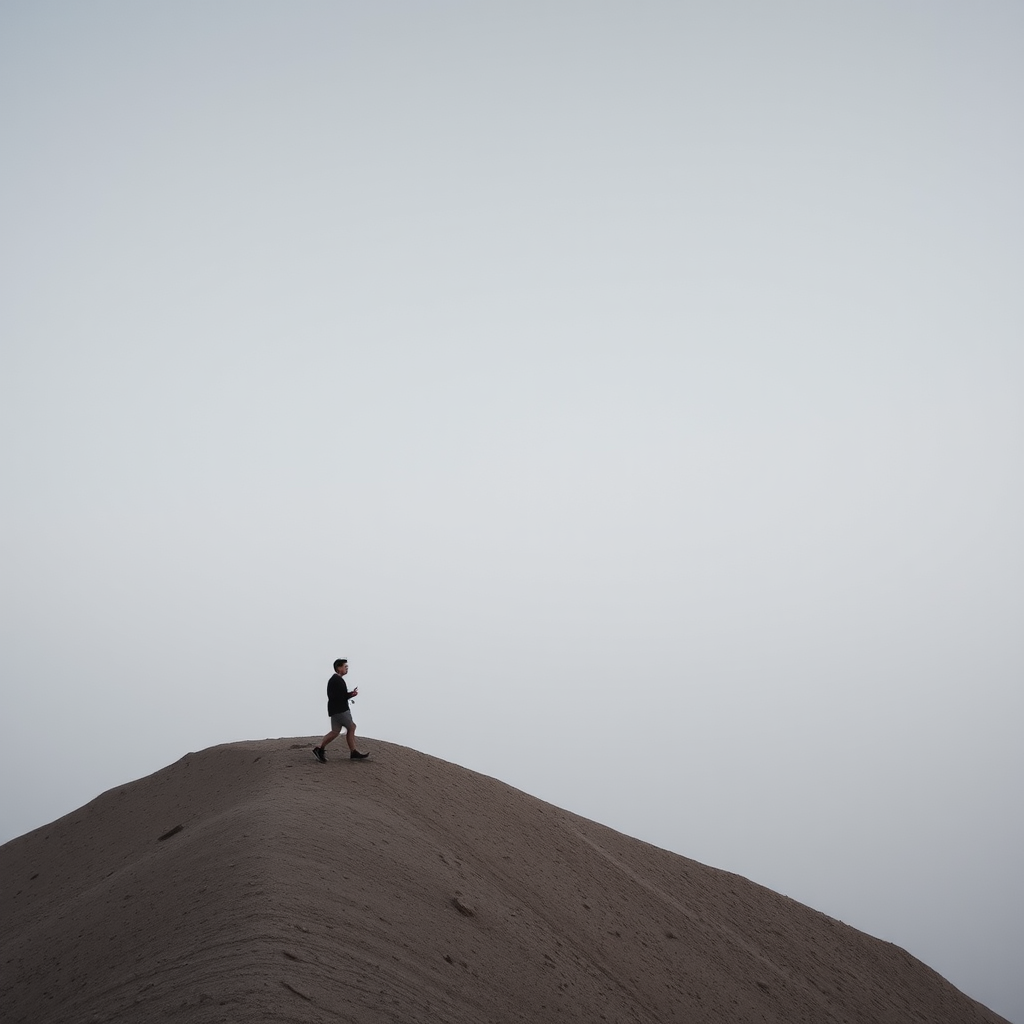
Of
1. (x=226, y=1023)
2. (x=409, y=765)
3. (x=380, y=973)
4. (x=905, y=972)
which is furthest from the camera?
(x=905, y=972)

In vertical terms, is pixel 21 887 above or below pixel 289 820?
below

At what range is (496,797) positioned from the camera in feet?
62.4

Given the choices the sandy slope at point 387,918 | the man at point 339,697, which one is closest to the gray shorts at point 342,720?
the man at point 339,697

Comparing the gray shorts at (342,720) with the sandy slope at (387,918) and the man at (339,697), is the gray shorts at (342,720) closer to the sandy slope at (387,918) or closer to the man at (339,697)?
the man at (339,697)

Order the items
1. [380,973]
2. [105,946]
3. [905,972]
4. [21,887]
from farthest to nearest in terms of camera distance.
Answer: [905,972] < [21,887] < [105,946] < [380,973]

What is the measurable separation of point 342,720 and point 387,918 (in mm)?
4713

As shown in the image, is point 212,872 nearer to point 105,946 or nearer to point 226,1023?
point 105,946

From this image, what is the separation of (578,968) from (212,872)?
568 cm

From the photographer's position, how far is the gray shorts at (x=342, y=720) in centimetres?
1641

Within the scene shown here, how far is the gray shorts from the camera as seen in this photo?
16.4 m

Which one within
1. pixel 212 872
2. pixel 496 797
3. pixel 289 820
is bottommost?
pixel 212 872

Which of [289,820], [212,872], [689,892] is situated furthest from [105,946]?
[689,892]

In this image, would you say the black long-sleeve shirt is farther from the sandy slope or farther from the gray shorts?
the sandy slope

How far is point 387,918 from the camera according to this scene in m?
12.3
